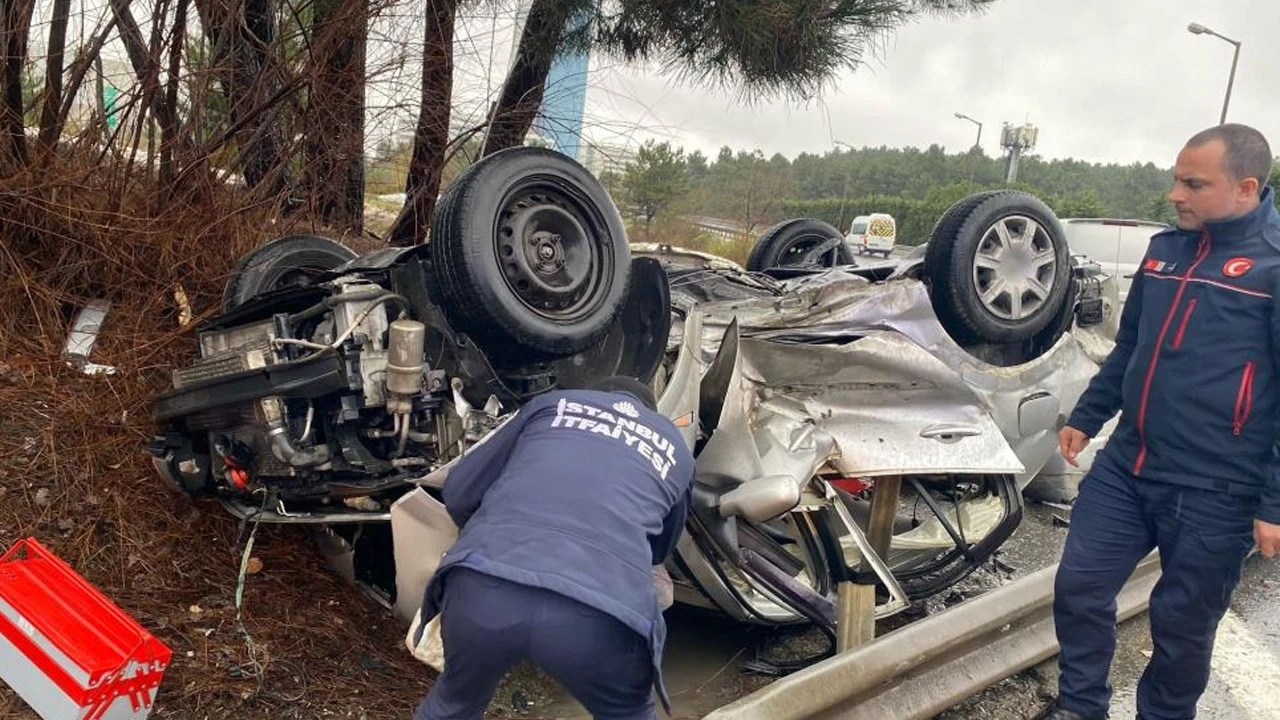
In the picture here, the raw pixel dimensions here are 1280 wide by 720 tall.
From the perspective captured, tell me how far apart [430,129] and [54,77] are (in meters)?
1.91

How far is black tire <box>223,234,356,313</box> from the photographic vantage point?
136 inches

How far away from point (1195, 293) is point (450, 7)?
Result: 4.15 m

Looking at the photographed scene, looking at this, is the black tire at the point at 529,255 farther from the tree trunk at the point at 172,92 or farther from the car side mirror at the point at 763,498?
the tree trunk at the point at 172,92

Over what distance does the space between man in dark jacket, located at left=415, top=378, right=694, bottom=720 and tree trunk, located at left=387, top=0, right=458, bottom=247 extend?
301 cm

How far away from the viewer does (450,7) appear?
16.7 ft

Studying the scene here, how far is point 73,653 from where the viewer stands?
222 cm

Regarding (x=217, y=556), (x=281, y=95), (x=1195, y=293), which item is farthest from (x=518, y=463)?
(x=281, y=95)

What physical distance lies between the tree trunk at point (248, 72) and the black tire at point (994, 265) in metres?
3.29

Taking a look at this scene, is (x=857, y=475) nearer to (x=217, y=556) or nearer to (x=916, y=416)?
(x=916, y=416)

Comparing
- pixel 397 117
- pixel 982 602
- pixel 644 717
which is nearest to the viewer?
pixel 644 717

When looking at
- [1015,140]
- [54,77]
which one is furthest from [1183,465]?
[1015,140]

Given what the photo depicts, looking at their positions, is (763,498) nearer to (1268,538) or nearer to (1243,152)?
(1268,538)

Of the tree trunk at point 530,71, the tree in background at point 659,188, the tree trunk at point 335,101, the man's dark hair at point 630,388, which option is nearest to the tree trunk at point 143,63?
the tree trunk at point 335,101

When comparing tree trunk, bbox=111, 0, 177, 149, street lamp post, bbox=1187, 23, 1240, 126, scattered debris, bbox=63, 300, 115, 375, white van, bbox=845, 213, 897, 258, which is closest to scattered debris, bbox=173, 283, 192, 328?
scattered debris, bbox=63, 300, 115, 375
